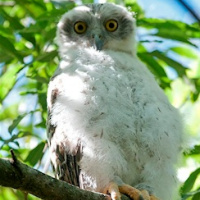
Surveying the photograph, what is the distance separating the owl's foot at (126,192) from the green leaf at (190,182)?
1216mm

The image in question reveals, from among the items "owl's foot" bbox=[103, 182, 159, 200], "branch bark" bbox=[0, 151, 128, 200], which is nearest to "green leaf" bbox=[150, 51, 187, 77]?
"owl's foot" bbox=[103, 182, 159, 200]

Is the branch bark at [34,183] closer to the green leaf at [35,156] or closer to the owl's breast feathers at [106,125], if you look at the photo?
the owl's breast feathers at [106,125]

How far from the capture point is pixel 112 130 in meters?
5.18

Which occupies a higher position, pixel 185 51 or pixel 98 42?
pixel 185 51

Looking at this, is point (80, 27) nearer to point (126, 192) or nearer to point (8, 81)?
point (8, 81)

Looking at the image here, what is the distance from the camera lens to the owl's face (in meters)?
6.60

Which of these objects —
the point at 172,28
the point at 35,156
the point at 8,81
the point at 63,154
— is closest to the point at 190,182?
the point at 63,154

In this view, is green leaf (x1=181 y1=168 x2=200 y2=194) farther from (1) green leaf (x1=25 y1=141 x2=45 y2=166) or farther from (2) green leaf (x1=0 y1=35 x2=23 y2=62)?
(2) green leaf (x1=0 y1=35 x2=23 y2=62)

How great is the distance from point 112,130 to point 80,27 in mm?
2056

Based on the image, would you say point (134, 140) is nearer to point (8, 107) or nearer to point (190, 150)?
point (190, 150)

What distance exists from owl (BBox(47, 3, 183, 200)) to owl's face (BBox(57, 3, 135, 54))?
0.76 metres

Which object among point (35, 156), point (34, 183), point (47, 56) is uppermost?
point (47, 56)

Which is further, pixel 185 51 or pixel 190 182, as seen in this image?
pixel 185 51

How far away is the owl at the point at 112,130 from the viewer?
5.12 metres
